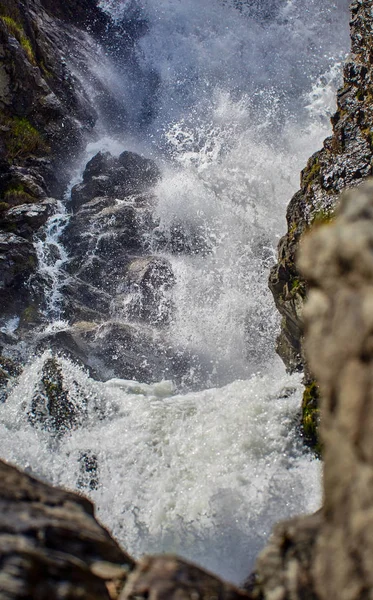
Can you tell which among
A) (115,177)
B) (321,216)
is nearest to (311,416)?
(321,216)

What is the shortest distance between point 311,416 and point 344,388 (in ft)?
19.3

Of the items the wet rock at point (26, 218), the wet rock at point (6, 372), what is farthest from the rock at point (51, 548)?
the wet rock at point (26, 218)

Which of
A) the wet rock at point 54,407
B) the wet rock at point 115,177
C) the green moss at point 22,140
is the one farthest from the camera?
the wet rock at point 115,177

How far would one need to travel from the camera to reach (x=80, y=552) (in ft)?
9.37

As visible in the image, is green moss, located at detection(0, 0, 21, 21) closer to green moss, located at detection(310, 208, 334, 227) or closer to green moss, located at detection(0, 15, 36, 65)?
green moss, located at detection(0, 15, 36, 65)

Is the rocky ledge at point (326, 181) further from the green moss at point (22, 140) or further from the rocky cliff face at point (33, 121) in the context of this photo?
the green moss at point (22, 140)

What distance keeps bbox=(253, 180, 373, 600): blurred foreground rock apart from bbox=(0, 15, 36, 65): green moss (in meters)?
20.6

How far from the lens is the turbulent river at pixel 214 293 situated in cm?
669

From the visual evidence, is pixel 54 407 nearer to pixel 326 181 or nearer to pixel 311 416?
pixel 311 416

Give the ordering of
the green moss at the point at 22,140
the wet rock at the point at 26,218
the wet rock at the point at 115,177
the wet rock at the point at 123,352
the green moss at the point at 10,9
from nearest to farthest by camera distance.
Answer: the wet rock at the point at 123,352 → the wet rock at the point at 26,218 → the green moss at the point at 22,140 → the wet rock at the point at 115,177 → the green moss at the point at 10,9

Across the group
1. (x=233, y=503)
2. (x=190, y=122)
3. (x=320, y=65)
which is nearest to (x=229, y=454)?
(x=233, y=503)

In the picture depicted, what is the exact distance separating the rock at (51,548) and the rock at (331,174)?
18.1ft

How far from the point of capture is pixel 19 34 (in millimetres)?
19438

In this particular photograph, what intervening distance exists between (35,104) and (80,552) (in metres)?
19.4
